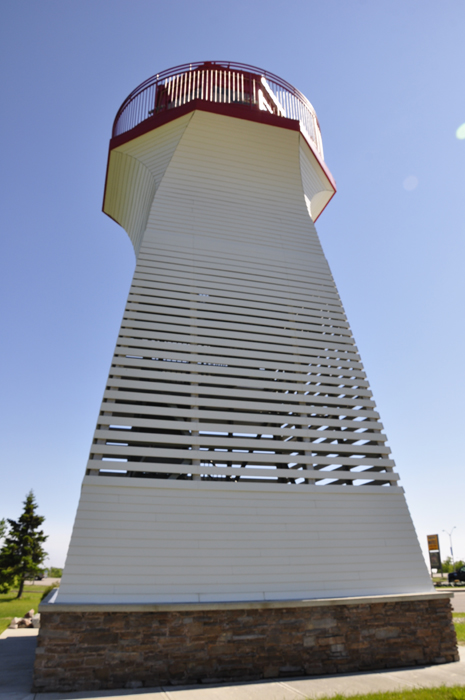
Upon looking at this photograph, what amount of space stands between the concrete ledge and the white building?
0.20m

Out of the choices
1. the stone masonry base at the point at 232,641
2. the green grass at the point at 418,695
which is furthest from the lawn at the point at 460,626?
the green grass at the point at 418,695

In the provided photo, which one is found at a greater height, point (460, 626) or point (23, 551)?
point (23, 551)

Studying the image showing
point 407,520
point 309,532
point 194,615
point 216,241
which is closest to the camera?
point 194,615

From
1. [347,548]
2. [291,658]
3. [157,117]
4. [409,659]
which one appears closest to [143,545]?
[291,658]

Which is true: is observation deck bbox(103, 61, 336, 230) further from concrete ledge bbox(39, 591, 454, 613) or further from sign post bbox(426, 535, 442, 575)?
sign post bbox(426, 535, 442, 575)

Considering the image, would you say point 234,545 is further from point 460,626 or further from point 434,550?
point 434,550

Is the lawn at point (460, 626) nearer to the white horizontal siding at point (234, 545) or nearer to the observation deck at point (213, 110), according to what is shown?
the white horizontal siding at point (234, 545)

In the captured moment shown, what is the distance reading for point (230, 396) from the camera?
881 centimetres

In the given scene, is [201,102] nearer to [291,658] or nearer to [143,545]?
[143,545]

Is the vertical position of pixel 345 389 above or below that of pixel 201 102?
below

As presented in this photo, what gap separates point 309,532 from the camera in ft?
25.5

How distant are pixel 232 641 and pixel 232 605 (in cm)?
48

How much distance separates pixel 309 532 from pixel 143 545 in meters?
2.82

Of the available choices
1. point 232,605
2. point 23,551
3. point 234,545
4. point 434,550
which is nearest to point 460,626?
point 234,545
